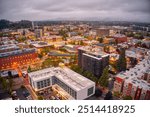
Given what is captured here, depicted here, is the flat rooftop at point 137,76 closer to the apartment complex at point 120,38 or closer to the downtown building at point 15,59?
the downtown building at point 15,59

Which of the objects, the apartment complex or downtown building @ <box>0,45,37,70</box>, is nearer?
downtown building @ <box>0,45,37,70</box>

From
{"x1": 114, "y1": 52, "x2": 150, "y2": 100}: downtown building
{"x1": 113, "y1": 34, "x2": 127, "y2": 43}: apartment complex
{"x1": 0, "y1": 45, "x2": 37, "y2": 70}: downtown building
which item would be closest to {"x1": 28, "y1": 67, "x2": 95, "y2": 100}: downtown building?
{"x1": 114, "y1": 52, "x2": 150, "y2": 100}: downtown building

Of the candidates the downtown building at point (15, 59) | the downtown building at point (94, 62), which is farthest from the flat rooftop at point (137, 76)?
the downtown building at point (15, 59)

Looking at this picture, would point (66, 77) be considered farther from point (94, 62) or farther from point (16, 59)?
point (16, 59)

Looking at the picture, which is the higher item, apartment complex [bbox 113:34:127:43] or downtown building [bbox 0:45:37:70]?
apartment complex [bbox 113:34:127:43]

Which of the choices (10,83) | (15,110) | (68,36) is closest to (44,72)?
(10,83)

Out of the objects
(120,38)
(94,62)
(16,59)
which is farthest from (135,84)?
(120,38)

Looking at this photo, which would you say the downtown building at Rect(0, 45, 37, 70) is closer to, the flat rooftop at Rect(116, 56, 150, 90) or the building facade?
the building facade
